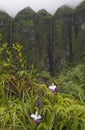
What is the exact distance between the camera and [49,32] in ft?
92.1

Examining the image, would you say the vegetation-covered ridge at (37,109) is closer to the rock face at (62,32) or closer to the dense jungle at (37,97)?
the dense jungle at (37,97)

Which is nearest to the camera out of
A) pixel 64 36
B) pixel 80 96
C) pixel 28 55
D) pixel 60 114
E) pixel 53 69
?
pixel 60 114

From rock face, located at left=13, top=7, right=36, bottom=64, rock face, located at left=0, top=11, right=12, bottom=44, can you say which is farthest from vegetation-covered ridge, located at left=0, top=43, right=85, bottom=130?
rock face, located at left=0, top=11, right=12, bottom=44

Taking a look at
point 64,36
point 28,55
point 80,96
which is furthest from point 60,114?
point 64,36

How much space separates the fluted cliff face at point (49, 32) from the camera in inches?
1022

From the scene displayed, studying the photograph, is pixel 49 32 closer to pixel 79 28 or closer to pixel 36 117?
pixel 79 28

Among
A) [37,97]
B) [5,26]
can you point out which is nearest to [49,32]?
[5,26]

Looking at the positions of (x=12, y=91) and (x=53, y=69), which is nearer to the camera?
(x=12, y=91)

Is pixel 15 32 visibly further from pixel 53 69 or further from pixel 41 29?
pixel 53 69

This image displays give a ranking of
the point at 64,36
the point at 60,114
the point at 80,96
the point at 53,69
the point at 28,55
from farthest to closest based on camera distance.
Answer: the point at 64,36, the point at 28,55, the point at 53,69, the point at 80,96, the point at 60,114

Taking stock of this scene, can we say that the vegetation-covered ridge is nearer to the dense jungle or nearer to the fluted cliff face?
the dense jungle

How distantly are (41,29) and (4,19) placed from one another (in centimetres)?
275

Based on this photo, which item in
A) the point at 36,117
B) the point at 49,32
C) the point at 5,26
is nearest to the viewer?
the point at 36,117

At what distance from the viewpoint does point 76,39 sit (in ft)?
87.2
